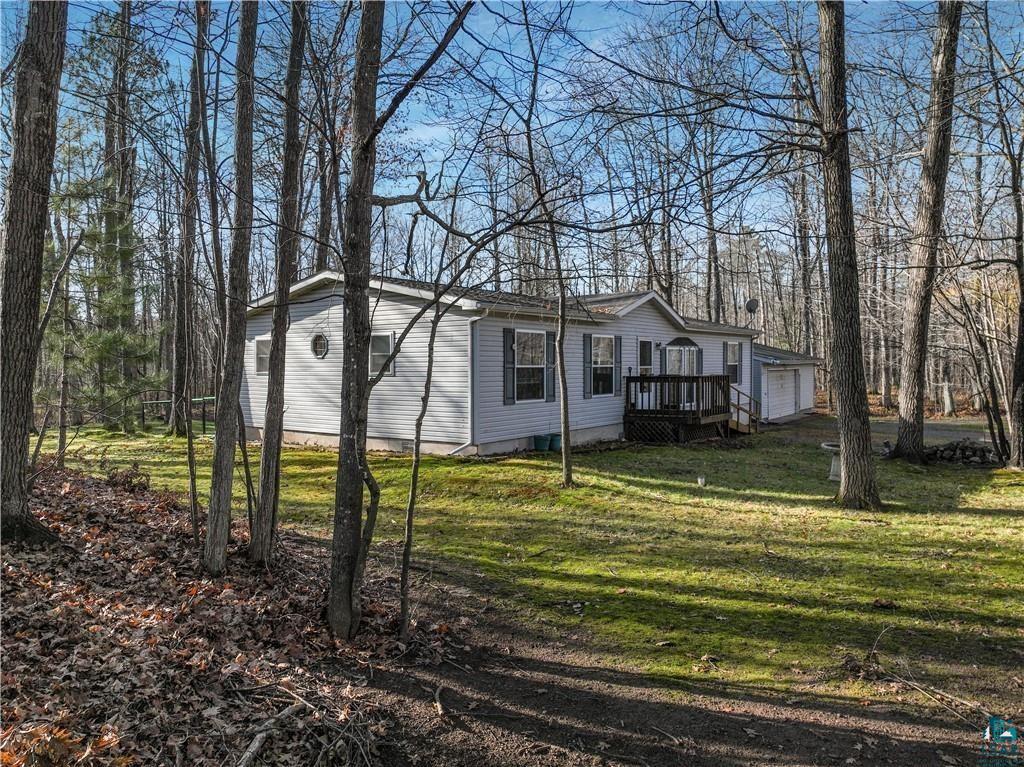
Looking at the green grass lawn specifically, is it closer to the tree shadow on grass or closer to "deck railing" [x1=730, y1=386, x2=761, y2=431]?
the tree shadow on grass

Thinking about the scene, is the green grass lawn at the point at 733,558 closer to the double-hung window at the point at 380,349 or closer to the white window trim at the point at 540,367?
the white window trim at the point at 540,367

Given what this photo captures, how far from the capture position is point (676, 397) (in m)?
15.5

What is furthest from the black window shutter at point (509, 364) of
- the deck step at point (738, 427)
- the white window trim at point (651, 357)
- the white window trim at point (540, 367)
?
the deck step at point (738, 427)

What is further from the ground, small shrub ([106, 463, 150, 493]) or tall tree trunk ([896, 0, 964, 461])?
tall tree trunk ([896, 0, 964, 461])

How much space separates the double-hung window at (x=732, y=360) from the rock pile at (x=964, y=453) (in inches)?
320

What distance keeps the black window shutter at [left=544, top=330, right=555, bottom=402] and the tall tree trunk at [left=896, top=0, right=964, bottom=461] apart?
6.73 meters

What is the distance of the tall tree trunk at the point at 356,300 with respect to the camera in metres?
3.99

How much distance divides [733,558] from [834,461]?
18.3ft

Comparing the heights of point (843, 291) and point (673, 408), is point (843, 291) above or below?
above

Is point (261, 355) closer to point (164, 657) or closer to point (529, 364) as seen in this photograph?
point (529, 364)

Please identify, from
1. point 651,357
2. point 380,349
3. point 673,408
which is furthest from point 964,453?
point 380,349

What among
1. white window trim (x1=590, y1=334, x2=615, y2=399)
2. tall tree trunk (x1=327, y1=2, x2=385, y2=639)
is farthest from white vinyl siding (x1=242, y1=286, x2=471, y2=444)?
tall tree trunk (x1=327, y1=2, x2=385, y2=639)

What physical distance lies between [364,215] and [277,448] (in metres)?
2.28

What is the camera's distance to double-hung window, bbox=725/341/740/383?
2075cm
